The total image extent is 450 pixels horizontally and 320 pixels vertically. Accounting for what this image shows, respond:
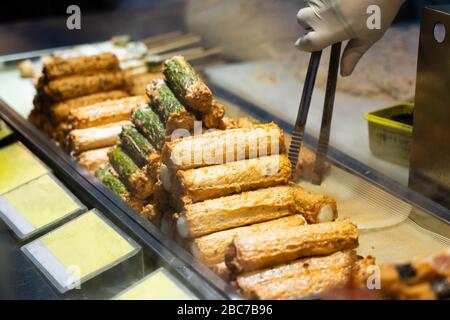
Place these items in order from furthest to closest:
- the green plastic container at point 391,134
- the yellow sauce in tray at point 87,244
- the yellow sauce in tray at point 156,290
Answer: the green plastic container at point 391,134 → the yellow sauce in tray at point 87,244 → the yellow sauce in tray at point 156,290

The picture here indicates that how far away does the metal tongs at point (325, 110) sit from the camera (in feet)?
11.4

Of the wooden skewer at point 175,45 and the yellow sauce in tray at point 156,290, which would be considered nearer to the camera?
the yellow sauce in tray at point 156,290

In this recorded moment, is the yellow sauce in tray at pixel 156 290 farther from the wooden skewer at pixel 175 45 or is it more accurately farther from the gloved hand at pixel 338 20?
the wooden skewer at pixel 175 45

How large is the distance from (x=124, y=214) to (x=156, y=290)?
2.45 ft

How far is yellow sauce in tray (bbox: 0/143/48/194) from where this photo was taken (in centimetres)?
368

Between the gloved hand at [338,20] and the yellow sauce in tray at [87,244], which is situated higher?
the gloved hand at [338,20]

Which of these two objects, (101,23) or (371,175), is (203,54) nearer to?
(101,23)

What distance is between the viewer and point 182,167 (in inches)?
119

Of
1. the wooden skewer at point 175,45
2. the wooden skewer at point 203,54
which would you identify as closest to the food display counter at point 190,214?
the wooden skewer at point 203,54

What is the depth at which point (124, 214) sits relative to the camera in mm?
3248

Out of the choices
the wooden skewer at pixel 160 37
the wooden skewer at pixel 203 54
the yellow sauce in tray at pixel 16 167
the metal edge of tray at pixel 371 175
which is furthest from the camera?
the wooden skewer at pixel 160 37

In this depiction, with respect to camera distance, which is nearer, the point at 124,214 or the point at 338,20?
the point at 124,214

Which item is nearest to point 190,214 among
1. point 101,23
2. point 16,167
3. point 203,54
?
point 16,167

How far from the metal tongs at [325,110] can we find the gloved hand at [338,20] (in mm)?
110
